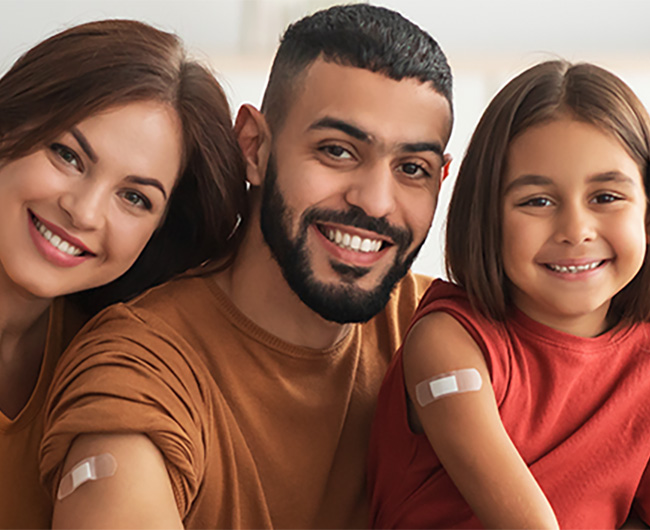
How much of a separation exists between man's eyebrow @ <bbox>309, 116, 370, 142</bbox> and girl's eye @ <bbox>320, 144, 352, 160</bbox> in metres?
0.03

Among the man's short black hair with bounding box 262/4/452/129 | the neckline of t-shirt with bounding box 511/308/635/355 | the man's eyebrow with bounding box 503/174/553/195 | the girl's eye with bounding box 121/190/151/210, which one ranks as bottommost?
the neckline of t-shirt with bounding box 511/308/635/355

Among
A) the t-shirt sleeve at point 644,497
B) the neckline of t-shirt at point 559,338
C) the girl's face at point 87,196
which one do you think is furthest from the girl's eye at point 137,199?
the t-shirt sleeve at point 644,497

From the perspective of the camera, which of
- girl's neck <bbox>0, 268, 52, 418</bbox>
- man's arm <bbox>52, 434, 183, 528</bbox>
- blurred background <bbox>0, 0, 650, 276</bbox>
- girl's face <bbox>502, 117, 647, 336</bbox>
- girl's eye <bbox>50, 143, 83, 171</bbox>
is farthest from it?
blurred background <bbox>0, 0, 650, 276</bbox>

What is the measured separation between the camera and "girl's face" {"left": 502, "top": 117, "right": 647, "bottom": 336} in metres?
1.41

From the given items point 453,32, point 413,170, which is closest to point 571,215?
point 413,170

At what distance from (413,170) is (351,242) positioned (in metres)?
0.16

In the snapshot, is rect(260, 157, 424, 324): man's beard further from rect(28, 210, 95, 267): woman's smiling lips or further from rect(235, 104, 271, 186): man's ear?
rect(28, 210, 95, 267): woman's smiling lips

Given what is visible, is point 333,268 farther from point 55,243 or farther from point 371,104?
point 55,243

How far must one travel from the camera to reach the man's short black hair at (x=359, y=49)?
59.6 inches

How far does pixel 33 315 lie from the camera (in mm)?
1674

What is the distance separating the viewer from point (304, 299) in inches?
61.0

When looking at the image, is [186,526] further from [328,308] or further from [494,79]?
[494,79]

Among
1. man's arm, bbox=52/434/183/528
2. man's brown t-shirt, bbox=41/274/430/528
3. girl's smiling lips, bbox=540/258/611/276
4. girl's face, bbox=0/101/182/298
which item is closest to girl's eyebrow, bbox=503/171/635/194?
girl's smiling lips, bbox=540/258/611/276

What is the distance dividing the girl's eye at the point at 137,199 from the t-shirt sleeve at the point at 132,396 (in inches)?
6.9
